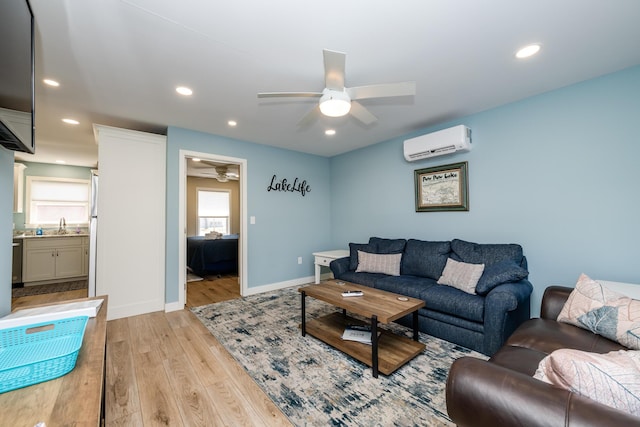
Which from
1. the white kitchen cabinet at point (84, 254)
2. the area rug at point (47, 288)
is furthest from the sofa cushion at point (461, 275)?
the white kitchen cabinet at point (84, 254)

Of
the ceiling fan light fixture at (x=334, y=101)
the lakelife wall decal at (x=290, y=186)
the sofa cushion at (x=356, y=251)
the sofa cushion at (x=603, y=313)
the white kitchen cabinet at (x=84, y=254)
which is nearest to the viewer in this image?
the sofa cushion at (x=603, y=313)

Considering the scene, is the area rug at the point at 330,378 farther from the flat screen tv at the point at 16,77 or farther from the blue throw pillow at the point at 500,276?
the flat screen tv at the point at 16,77

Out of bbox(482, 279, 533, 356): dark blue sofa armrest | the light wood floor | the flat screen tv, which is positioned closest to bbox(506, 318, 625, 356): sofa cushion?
bbox(482, 279, 533, 356): dark blue sofa armrest

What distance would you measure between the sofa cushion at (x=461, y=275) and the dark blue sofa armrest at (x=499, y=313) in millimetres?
278

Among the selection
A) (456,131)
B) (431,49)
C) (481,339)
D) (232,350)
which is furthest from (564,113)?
(232,350)

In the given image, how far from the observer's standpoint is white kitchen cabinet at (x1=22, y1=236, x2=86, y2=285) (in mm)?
4801

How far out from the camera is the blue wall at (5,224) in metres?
1.35

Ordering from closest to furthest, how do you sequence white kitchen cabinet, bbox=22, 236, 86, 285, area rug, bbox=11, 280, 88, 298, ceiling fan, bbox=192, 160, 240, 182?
1. area rug, bbox=11, 280, 88, 298
2. white kitchen cabinet, bbox=22, 236, 86, 285
3. ceiling fan, bbox=192, 160, 240, 182

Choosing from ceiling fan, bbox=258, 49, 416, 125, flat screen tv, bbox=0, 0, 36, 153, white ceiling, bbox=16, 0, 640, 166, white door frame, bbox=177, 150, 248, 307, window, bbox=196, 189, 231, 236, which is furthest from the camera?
window, bbox=196, 189, 231, 236

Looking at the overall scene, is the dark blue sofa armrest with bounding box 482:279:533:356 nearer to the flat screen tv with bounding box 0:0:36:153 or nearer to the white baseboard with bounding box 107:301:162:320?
the flat screen tv with bounding box 0:0:36:153

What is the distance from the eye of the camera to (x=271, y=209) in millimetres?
4602

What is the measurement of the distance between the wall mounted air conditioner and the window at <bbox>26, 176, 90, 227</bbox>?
694 centimetres

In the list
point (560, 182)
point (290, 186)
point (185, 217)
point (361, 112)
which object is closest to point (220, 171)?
point (290, 186)

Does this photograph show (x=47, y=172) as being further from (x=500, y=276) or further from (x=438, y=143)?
(x=500, y=276)
